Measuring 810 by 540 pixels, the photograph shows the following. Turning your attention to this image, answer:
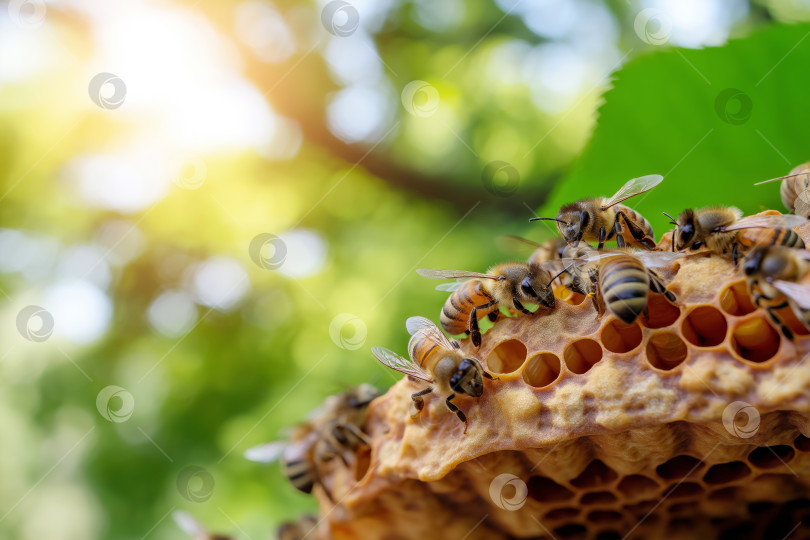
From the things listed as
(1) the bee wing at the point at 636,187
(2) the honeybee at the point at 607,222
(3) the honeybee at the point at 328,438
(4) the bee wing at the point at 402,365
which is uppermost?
(1) the bee wing at the point at 636,187

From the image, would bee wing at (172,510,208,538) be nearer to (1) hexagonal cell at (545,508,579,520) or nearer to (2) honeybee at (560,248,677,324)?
(1) hexagonal cell at (545,508,579,520)

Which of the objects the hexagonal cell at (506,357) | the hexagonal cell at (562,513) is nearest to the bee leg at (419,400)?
the hexagonal cell at (506,357)

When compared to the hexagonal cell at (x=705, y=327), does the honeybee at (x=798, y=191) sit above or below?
above

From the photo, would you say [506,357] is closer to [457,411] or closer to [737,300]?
[457,411]

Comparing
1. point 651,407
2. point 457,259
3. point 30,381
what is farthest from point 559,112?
point 30,381

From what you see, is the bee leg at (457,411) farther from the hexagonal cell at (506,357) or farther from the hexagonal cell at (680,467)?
the hexagonal cell at (680,467)

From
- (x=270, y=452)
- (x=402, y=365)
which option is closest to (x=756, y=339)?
(x=402, y=365)
